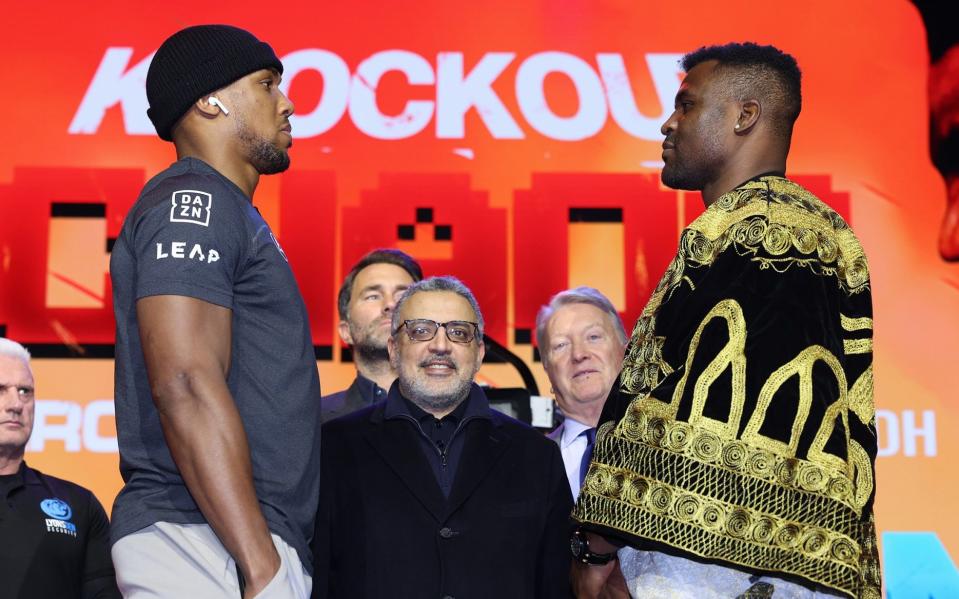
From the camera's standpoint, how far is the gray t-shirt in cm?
189

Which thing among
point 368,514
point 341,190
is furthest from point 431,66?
point 368,514

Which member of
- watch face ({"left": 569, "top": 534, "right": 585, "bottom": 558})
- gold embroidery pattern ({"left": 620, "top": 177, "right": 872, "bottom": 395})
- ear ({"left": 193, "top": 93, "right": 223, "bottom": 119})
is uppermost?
ear ({"left": 193, "top": 93, "right": 223, "bottom": 119})

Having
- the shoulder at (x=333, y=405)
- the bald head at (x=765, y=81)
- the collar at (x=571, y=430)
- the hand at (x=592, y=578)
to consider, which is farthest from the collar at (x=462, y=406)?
the bald head at (x=765, y=81)

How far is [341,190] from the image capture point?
4973 mm

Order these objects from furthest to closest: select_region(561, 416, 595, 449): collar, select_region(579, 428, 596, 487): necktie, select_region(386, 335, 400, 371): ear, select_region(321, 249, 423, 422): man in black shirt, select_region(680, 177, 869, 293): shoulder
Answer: select_region(321, 249, 423, 422): man in black shirt
select_region(561, 416, 595, 449): collar
select_region(579, 428, 596, 487): necktie
select_region(386, 335, 400, 371): ear
select_region(680, 177, 869, 293): shoulder

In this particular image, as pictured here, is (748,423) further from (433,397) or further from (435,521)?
(433,397)

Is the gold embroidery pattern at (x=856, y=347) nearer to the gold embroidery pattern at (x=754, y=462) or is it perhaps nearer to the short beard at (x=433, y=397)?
the gold embroidery pattern at (x=754, y=462)

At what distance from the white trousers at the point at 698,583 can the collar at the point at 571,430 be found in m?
1.73

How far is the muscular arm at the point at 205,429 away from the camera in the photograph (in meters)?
1.80

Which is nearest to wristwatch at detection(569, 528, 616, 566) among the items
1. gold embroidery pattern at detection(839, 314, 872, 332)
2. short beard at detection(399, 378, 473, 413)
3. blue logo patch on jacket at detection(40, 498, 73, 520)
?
gold embroidery pattern at detection(839, 314, 872, 332)

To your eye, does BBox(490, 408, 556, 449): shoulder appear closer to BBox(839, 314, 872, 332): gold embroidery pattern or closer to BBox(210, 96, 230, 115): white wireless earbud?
BBox(839, 314, 872, 332): gold embroidery pattern

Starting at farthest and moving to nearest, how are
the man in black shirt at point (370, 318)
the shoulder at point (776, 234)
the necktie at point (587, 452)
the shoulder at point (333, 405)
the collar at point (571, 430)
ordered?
the man in black shirt at point (370, 318) < the shoulder at point (333, 405) < the collar at point (571, 430) < the necktie at point (587, 452) < the shoulder at point (776, 234)

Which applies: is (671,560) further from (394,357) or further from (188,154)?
(394,357)

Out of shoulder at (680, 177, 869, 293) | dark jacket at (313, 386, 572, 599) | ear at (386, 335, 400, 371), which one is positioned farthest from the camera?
ear at (386, 335, 400, 371)
